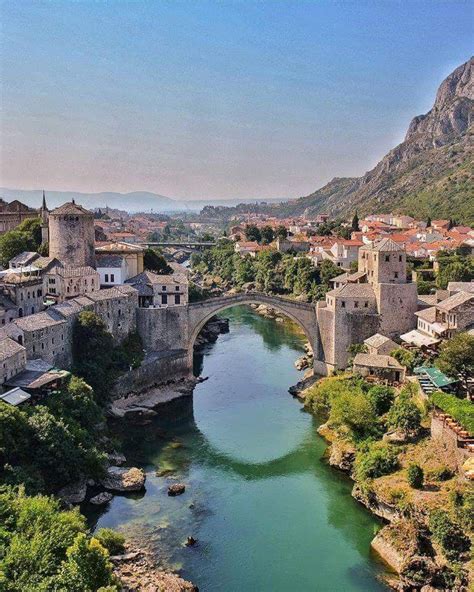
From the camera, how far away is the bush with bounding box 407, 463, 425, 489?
18.5 metres

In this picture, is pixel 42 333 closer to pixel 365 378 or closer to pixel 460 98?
pixel 365 378

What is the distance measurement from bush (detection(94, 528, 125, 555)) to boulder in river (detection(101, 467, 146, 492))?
3502mm

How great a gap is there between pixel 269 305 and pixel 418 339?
858cm

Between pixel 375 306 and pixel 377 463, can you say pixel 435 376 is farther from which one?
pixel 375 306

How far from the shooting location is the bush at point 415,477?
18469 millimetres

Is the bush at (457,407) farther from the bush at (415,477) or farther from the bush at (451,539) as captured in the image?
the bush at (451,539)

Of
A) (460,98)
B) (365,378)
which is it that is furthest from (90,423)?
(460,98)

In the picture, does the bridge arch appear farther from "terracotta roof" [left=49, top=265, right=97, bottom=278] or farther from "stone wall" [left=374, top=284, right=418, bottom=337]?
"terracotta roof" [left=49, top=265, right=97, bottom=278]

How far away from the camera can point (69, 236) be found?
33.3 metres

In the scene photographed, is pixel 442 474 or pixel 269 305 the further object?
pixel 269 305

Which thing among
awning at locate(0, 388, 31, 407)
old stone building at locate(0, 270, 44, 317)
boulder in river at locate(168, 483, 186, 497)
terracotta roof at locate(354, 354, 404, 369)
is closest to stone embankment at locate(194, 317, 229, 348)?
old stone building at locate(0, 270, 44, 317)

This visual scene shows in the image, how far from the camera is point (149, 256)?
4247cm

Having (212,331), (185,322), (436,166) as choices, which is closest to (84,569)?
(185,322)

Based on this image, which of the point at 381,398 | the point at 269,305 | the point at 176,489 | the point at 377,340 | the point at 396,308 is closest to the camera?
the point at 176,489
